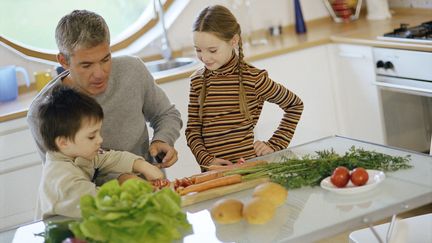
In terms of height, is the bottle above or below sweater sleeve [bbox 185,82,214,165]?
below

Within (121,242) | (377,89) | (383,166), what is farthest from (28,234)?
(377,89)

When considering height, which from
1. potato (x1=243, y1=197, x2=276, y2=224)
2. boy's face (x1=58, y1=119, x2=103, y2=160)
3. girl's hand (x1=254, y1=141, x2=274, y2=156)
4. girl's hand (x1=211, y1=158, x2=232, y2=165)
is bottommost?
girl's hand (x1=211, y1=158, x2=232, y2=165)

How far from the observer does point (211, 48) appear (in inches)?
111

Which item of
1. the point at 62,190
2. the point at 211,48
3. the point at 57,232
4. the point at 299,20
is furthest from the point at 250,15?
the point at 57,232

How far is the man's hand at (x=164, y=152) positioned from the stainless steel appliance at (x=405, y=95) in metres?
1.61

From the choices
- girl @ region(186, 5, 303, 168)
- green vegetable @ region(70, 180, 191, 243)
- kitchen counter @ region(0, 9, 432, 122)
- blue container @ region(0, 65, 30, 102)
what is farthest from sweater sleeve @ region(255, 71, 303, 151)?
blue container @ region(0, 65, 30, 102)

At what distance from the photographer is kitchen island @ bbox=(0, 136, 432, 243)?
192 centimetres

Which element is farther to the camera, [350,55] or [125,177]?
[350,55]

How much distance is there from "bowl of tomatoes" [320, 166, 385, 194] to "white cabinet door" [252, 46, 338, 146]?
89.4 inches

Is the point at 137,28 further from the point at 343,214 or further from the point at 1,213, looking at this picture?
the point at 343,214

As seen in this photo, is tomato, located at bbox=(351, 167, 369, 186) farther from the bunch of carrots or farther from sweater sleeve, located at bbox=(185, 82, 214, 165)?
sweater sleeve, located at bbox=(185, 82, 214, 165)

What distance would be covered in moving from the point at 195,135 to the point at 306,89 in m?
1.77

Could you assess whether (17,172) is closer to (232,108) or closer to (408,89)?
(232,108)

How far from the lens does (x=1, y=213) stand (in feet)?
13.4
